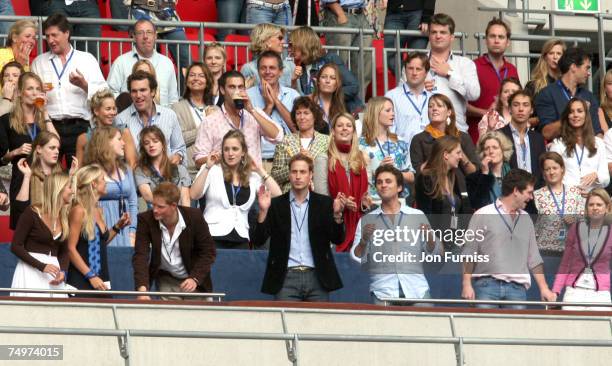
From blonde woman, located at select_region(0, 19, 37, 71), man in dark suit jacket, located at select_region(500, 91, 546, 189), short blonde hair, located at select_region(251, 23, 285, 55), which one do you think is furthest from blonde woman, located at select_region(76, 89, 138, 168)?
man in dark suit jacket, located at select_region(500, 91, 546, 189)

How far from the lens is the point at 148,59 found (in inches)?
692

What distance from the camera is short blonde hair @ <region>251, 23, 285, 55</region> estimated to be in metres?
17.7

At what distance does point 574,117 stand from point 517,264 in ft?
7.82

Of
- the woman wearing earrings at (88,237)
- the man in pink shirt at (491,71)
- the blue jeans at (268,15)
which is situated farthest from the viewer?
the blue jeans at (268,15)

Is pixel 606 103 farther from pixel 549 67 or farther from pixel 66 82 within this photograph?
pixel 66 82

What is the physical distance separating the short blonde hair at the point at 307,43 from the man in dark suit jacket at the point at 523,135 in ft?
6.58

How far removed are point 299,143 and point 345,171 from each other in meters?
0.66

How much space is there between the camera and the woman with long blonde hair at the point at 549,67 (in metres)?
18.4

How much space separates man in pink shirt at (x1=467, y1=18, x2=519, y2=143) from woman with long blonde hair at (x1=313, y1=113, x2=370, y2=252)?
261cm

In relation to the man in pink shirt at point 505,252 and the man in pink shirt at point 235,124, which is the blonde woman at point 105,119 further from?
the man in pink shirt at point 505,252

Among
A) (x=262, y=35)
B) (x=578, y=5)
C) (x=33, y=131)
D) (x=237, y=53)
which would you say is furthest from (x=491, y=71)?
(x=33, y=131)

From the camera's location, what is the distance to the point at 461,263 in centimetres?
1516

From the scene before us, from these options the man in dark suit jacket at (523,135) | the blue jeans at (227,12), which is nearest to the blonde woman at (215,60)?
the blue jeans at (227,12)

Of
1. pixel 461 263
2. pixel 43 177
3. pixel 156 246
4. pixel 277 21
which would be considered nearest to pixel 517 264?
pixel 461 263
